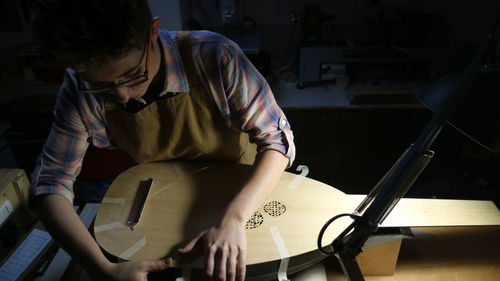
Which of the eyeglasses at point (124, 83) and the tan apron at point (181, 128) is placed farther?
the tan apron at point (181, 128)

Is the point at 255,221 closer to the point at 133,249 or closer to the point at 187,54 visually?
the point at 133,249

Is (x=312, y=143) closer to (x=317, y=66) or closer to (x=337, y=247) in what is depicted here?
(x=317, y=66)

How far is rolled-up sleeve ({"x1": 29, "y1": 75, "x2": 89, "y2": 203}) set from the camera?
1007 mm

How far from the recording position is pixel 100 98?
1021mm

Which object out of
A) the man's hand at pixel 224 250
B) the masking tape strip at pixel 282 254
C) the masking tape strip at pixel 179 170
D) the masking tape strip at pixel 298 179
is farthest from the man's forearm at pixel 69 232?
the masking tape strip at pixel 298 179

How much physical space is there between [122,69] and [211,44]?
29 centimetres

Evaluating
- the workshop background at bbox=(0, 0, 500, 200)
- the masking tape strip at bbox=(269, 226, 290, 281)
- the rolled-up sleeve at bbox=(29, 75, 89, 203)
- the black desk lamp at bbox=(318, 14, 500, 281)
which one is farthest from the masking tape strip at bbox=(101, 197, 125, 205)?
the workshop background at bbox=(0, 0, 500, 200)

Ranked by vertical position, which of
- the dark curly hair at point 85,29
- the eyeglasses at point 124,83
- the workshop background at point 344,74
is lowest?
the workshop background at point 344,74

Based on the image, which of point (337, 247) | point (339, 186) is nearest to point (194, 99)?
point (337, 247)

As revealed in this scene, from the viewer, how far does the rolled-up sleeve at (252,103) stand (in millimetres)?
1016

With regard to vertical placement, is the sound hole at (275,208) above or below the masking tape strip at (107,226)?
above

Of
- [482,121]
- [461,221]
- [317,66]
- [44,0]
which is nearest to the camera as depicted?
[482,121]

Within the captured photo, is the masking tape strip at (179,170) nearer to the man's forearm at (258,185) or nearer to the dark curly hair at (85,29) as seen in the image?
the man's forearm at (258,185)

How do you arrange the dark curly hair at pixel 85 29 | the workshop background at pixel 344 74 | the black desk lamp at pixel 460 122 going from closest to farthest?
the black desk lamp at pixel 460 122 → the dark curly hair at pixel 85 29 → the workshop background at pixel 344 74
